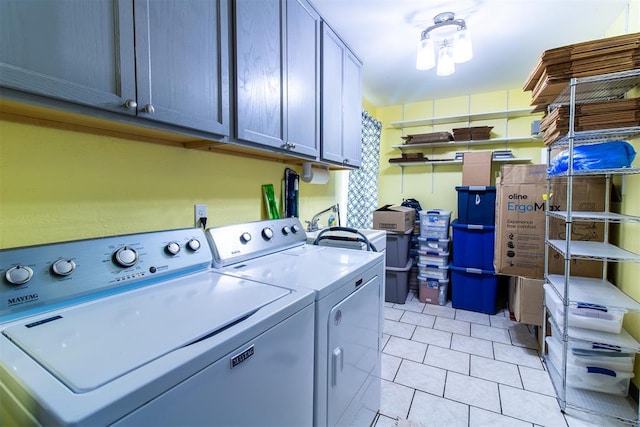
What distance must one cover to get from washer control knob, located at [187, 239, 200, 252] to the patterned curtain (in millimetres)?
2329

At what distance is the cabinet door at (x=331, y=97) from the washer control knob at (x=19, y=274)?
1.54m

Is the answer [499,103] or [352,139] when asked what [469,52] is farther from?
[499,103]

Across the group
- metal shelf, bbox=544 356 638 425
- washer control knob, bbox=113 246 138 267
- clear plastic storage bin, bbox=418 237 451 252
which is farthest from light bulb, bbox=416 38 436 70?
metal shelf, bbox=544 356 638 425

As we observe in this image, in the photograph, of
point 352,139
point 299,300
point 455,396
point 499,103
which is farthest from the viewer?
point 499,103

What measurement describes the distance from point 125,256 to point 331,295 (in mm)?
733

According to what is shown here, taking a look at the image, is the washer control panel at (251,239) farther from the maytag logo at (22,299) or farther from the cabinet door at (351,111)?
the cabinet door at (351,111)

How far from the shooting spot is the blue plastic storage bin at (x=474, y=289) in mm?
3115

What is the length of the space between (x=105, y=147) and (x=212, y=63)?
1.74 ft

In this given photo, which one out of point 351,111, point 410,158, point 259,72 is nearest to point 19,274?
point 259,72

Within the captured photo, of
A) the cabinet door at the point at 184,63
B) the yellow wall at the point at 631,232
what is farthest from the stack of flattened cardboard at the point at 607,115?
the cabinet door at the point at 184,63

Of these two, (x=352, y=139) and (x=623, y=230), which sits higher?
(x=352, y=139)

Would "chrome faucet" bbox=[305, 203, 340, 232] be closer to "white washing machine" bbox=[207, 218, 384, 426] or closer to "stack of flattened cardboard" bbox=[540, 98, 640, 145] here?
"white washing machine" bbox=[207, 218, 384, 426]

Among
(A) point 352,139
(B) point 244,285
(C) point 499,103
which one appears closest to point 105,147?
(B) point 244,285

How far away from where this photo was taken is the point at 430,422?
1.66 meters
